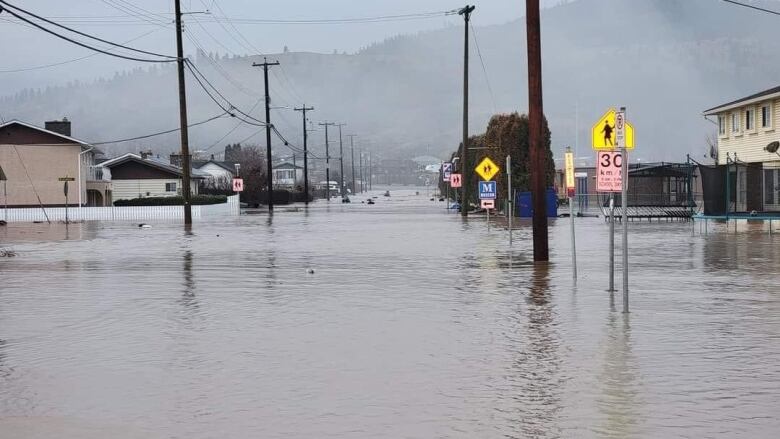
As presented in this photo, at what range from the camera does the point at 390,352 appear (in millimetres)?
11594

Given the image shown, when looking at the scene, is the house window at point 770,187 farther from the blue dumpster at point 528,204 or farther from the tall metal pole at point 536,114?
the tall metal pole at point 536,114

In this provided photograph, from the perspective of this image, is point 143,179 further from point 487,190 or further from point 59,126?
point 487,190

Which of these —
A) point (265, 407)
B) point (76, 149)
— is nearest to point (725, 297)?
point (265, 407)

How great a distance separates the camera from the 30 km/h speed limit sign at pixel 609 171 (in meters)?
16.9

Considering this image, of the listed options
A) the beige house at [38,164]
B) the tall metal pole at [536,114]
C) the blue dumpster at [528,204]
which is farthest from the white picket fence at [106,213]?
the tall metal pole at [536,114]

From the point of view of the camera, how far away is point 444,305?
16062 mm

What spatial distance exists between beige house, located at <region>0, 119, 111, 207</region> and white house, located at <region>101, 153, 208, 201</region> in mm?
15862

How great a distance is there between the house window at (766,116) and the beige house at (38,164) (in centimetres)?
4963

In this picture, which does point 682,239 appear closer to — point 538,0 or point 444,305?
point 538,0

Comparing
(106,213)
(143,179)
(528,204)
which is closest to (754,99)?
(528,204)

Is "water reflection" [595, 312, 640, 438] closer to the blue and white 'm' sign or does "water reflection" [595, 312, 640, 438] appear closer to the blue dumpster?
the blue and white 'm' sign

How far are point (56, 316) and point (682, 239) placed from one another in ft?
78.2

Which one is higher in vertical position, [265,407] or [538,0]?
[538,0]

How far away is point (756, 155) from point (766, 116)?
6.73ft
